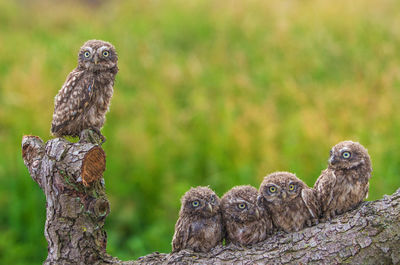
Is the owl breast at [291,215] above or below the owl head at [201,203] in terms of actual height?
below

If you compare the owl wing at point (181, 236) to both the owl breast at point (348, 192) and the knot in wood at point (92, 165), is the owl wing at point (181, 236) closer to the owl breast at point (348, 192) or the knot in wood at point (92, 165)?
the knot in wood at point (92, 165)

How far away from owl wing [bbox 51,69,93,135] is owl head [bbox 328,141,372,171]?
1.48 meters

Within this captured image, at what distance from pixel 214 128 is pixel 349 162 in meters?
4.29

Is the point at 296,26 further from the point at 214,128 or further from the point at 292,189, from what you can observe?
the point at 292,189

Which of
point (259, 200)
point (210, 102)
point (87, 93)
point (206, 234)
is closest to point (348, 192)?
point (259, 200)

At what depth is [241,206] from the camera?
2957mm

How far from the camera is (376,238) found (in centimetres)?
245

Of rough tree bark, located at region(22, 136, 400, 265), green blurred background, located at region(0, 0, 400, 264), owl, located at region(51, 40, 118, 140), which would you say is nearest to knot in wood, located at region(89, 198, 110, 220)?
rough tree bark, located at region(22, 136, 400, 265)

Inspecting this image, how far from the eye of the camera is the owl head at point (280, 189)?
2.91 m

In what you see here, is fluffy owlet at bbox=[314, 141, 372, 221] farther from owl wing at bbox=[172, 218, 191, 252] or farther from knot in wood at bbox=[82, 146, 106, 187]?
knot in wood at bbox=[82, 146, 106, 187]

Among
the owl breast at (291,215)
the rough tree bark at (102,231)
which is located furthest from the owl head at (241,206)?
the rough tree bark at (102,231)

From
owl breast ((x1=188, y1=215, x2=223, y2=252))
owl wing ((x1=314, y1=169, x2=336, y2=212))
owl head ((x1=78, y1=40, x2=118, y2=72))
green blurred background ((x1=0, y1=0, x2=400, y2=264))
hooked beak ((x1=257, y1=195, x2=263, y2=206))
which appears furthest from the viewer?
green blurred background ((x1=0, y1=0, x2=400, y2=264))

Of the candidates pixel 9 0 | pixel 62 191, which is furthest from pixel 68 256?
pixel 9 0

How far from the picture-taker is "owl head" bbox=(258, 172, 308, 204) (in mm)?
2908
